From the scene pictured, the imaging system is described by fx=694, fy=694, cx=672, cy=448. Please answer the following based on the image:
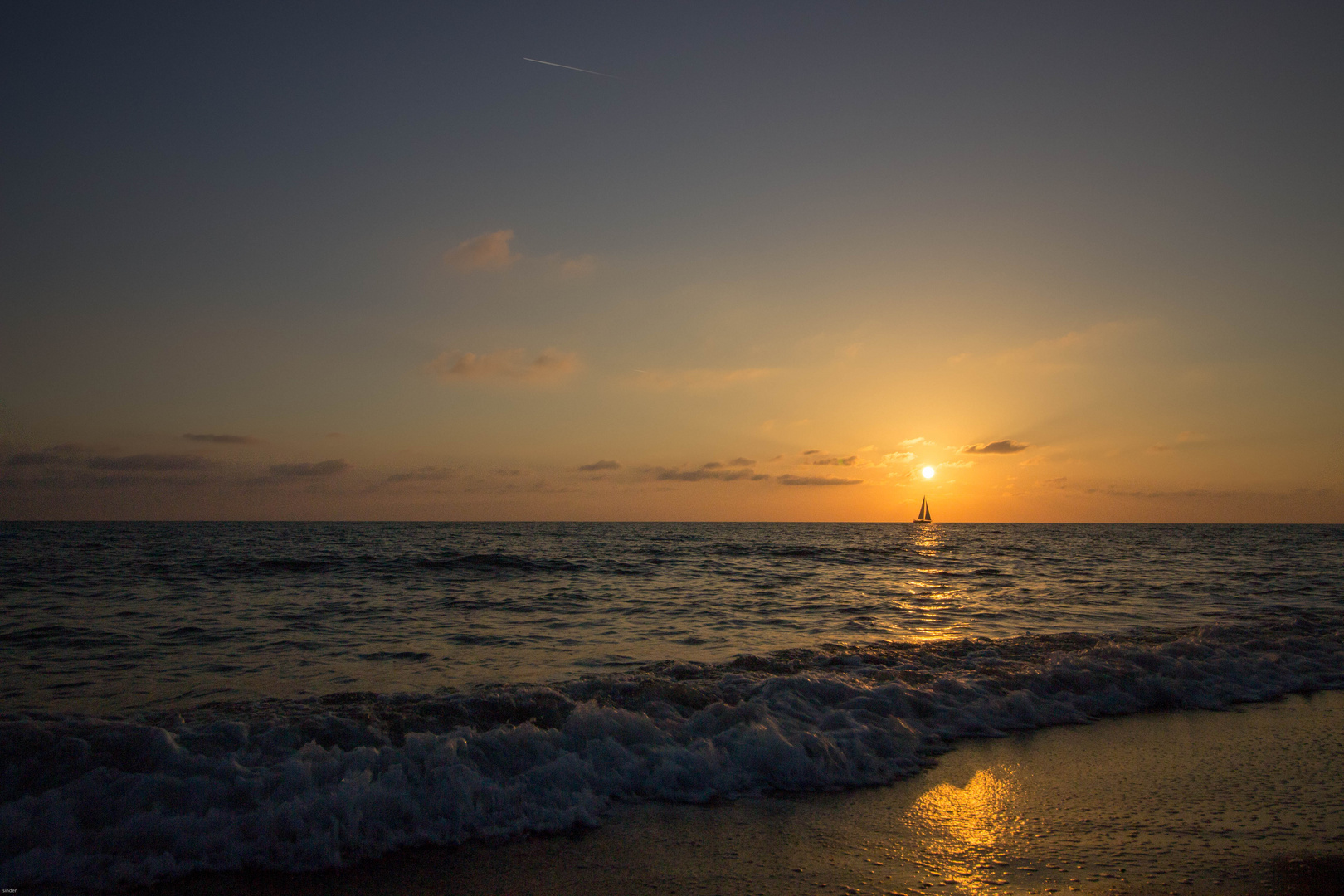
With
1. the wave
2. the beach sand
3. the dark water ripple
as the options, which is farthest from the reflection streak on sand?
the dark water ripple

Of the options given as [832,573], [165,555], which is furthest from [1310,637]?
[165,555]

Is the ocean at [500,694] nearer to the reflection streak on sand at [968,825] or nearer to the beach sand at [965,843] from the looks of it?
the beach sand at [965,843]

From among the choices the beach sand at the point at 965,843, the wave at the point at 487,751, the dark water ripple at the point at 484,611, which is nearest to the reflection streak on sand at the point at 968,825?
the beach sand at the point at 965,843

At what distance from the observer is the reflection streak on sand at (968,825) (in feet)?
14.4

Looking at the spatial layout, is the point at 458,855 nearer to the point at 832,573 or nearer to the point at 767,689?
the point at 767,689

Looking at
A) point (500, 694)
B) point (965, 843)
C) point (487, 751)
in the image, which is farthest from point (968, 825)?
point (500, 694)

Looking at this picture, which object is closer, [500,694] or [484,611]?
[500,694]

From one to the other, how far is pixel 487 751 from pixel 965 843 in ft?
12.8

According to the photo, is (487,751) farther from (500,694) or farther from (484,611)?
(484,611)

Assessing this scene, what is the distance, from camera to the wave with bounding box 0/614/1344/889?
15.6 feet

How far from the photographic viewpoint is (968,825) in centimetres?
509

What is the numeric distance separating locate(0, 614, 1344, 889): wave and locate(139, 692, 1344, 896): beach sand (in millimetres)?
321

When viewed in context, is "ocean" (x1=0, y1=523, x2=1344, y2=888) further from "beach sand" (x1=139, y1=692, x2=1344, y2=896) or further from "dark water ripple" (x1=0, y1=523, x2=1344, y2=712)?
"beach sand" (x1=139, y1=692, x2=1344, y2=896)

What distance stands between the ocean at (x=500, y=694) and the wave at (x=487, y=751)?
25mm
